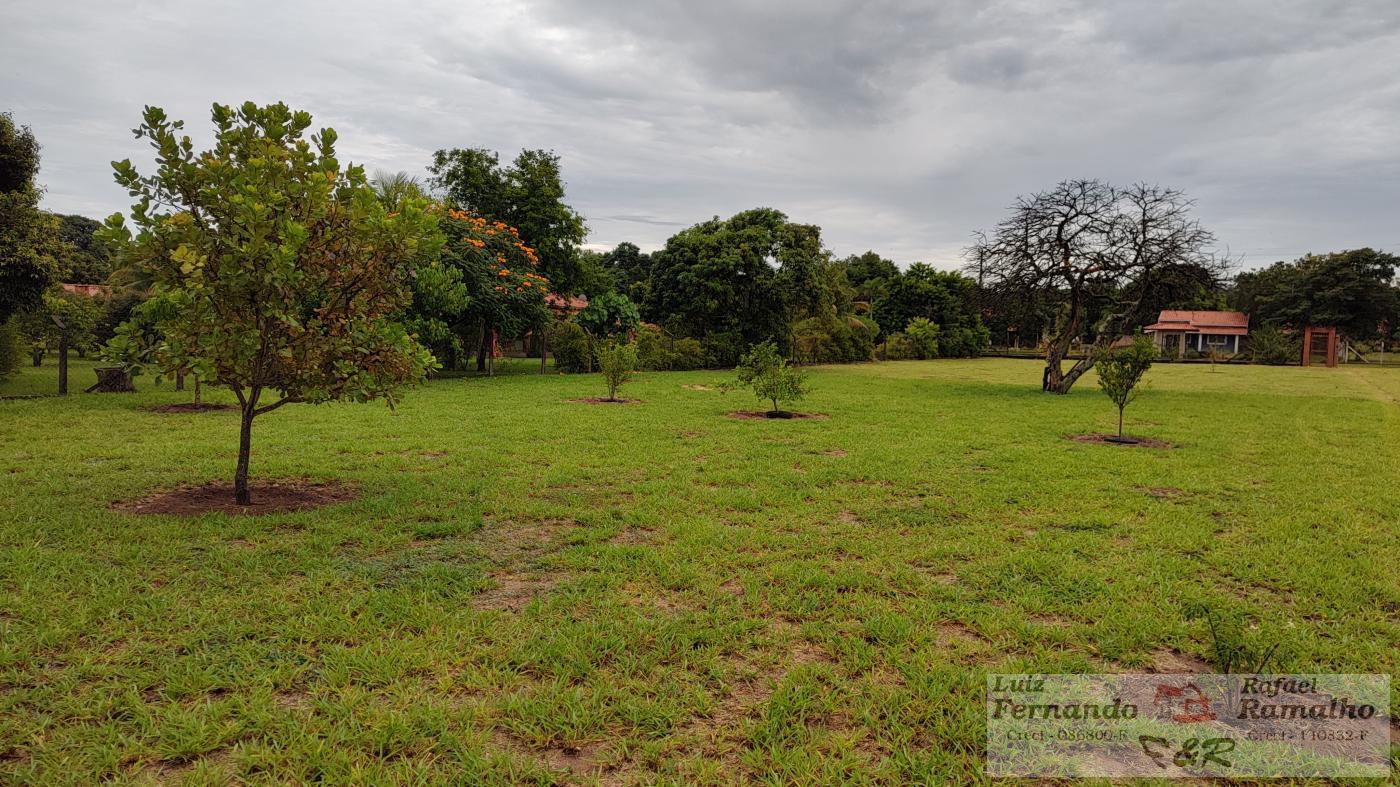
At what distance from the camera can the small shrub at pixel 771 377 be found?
1238 cm

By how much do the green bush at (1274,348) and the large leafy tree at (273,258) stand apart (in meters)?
47.4

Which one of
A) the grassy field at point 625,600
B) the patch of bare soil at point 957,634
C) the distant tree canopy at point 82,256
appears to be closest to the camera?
the grassy field at point 625,600

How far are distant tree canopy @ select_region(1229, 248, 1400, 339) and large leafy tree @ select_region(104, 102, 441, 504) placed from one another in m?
53.3

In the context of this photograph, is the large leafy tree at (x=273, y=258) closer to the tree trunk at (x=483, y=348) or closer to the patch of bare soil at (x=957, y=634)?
the patch of bare soil at (x=957, y=634)

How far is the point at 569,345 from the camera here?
24.1m

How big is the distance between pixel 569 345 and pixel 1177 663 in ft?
72.6

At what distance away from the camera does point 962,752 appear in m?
2.64

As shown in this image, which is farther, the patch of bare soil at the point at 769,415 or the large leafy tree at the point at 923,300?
the large leafy tree at the point at 923,300

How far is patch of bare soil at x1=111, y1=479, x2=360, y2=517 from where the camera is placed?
5618 millimetres

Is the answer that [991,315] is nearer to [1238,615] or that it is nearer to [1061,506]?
[1061,506]

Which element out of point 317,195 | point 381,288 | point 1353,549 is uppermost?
point 317,195

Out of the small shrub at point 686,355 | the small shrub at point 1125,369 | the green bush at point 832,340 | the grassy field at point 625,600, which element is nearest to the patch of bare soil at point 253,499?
the grassy field at point 625,600

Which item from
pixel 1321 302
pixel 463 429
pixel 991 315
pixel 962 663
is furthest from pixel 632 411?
pixel 1321 302

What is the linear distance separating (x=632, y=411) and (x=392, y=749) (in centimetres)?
1049
